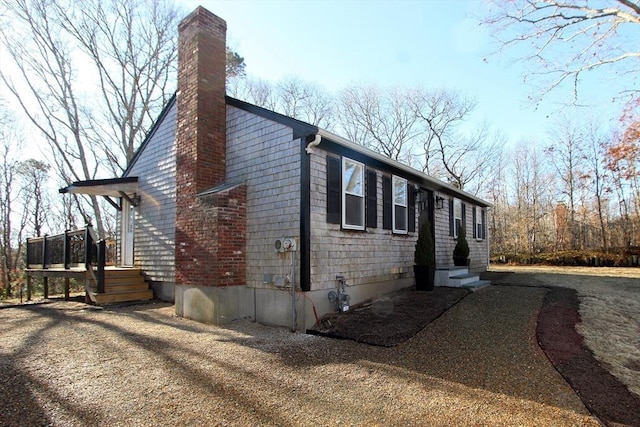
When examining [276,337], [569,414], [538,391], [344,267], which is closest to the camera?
[569,414]

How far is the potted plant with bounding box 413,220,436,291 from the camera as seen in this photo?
8.63m

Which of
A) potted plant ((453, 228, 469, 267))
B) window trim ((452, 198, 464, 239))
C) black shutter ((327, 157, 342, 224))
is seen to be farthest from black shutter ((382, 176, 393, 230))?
window trim ((452, 198, 464, 239))

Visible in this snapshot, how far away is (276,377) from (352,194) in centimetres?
417

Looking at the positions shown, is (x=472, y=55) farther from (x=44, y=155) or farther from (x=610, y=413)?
(x=44, y=155)

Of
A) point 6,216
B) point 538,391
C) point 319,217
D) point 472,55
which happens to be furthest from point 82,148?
point 538,391

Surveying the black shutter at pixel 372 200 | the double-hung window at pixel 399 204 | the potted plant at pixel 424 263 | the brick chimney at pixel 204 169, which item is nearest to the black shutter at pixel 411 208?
the double-hung window at pixel 399 204

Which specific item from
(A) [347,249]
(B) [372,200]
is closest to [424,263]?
(B) [372,200]

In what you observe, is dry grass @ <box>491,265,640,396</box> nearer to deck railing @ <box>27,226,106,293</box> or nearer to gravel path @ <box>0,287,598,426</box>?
gravel path @ <box>0,287,598,426</box>

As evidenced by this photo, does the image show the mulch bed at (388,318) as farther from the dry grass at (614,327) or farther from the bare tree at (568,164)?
the bare tree at (568,164)

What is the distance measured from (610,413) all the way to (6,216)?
90.9ft

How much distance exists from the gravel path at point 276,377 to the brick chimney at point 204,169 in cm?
125

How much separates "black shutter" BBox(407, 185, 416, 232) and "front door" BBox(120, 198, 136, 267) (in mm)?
7769

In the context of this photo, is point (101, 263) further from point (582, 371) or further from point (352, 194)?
point (582, 371)

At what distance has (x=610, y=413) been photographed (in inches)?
128
